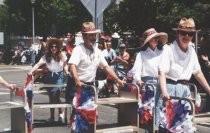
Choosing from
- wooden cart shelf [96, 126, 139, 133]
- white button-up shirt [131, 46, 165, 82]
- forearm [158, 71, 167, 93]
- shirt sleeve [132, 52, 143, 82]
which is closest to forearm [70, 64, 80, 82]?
wooden cart shelf [96, 126, 139, 133]

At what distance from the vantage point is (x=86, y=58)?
8117 mm

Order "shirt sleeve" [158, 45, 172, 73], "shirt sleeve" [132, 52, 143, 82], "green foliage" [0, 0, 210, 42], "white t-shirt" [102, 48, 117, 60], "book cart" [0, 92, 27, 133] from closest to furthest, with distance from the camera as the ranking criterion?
"shirt sleeve" [158, 45, 172, 73] < "book cart" [0, 92, 27, 133] < "shirt sleeve" [132, 52, 143, 82] < "white t-shirt" [102, 48, 117, 60] < "green foliage" [0, 0, 210, 42]

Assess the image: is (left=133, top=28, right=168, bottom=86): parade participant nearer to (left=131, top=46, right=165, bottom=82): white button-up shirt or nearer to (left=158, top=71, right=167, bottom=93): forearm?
(left=131, top=46, right=165, bottom=82): white button-up shirt

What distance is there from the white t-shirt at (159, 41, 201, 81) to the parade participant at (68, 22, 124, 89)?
4.68 feet

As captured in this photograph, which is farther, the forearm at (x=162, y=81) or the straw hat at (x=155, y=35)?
the straw hat at (x=155, y=35)

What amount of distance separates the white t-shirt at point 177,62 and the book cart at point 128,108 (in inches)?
47.1

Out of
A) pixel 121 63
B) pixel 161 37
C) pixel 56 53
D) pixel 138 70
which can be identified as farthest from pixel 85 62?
pixel 121 63

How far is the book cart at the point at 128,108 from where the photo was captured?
26.8 ft

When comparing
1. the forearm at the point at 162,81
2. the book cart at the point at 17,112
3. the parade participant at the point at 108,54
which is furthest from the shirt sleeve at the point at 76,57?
the parade participant at the point at 108,54

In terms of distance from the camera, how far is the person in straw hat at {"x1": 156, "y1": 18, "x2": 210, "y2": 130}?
6.86 metres

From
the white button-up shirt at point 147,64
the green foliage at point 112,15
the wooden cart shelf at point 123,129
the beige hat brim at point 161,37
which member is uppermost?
the green foliage at point 112,15

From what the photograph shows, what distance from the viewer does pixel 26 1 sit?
205 feet

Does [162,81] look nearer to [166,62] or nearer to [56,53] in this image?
[166,62]

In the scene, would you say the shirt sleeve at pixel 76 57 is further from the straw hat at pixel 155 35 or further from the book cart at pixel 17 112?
the straw hat at pixel 155 35
